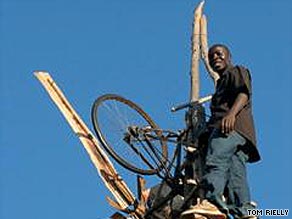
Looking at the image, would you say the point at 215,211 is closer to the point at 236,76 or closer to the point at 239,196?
the point at 239,196

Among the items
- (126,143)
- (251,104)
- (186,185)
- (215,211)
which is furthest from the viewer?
(126,143)

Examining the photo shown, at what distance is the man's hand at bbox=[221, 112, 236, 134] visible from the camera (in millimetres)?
10656

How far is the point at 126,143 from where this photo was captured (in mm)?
13188

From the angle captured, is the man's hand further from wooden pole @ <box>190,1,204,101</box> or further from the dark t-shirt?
wooden pole @ <box>190,1,204,101</box>

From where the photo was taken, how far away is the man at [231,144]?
1066cm

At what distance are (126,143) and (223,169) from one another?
2.69 metres

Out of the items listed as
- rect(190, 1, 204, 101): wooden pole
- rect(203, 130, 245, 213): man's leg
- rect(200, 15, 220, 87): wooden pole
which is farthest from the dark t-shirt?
rect(200, 15, 220, 87): wooden pole

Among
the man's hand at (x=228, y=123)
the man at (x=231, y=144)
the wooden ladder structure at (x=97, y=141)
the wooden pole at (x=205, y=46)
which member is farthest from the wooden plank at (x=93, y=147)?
the man's hand at (x=228, y=123)

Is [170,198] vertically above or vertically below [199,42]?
below

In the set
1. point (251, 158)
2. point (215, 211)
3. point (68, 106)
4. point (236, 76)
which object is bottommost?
point (215, 211)

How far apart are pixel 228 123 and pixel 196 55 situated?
2957mm

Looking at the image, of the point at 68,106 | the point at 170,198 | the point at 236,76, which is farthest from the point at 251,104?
the point at 68,106

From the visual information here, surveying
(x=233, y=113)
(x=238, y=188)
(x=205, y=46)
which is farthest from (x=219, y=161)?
(x=205, y=46)

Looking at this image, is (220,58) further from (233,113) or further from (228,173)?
(228,173)
